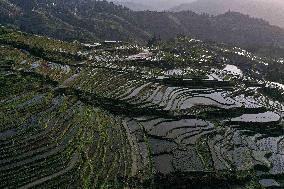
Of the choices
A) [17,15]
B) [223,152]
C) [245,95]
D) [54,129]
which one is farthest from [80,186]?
[17,15]

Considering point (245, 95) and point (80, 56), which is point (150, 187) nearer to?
point (245, 95)

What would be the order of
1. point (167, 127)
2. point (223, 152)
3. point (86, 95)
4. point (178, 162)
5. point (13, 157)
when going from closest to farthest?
point (13, 157) → point (178, 162) → point (223, 152) → point (167, 127) → point (86, 95)

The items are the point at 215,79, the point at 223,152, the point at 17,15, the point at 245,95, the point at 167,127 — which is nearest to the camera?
the point at 223,152

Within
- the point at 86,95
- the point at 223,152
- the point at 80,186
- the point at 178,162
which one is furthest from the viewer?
the point at 86,95

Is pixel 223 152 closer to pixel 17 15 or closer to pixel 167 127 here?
pixel 167 127

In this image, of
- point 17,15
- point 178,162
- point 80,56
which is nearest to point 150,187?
point 178,162

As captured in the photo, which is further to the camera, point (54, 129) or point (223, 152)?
point (223, 152)
